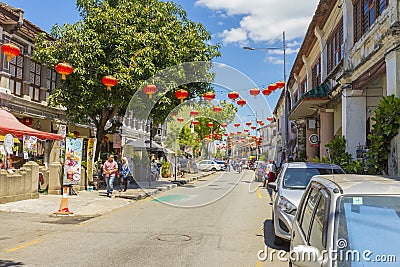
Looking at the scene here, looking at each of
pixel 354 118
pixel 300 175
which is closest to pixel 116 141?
pixel 354 118

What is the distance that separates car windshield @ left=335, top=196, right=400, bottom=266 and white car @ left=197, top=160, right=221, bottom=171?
4574cm

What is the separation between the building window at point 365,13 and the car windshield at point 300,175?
5213 millimetres

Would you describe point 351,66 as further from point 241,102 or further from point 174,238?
point 174,238

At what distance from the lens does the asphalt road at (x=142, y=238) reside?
6.92 metres

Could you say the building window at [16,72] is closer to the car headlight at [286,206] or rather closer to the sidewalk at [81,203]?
the sidewalk at [81,203]

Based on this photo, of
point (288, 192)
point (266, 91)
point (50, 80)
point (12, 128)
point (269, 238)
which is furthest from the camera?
point (50, 80)

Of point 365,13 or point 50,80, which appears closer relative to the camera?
point 365,13

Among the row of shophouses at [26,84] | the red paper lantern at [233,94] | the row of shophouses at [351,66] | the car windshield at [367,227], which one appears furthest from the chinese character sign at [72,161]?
the car windshield at [367,227]

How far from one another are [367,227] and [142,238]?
599cm

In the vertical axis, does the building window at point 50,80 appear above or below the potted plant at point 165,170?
above

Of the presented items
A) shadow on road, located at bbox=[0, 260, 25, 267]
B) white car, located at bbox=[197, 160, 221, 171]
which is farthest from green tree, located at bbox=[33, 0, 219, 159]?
white car, located at bbox=[197, 160, 221, 171]

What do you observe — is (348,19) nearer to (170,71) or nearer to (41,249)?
(170,71)

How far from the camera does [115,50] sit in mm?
18500

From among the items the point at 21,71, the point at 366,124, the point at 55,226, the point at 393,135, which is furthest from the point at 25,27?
the point at 393,135
